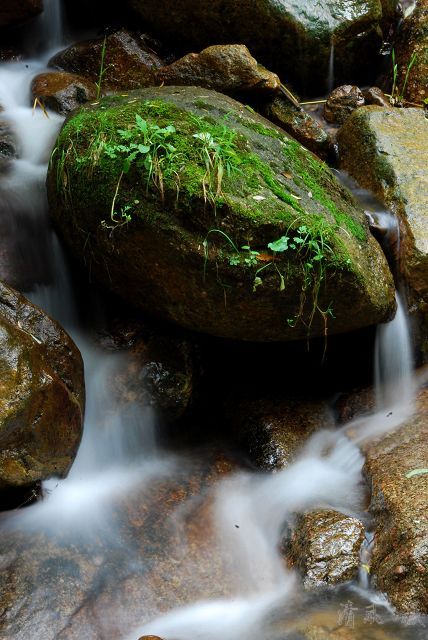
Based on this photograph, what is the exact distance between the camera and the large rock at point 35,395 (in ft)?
10.8

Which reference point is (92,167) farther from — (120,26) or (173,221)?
(120,26)

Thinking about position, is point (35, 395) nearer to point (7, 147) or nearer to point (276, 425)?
point (276, 425)

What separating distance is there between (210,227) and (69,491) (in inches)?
73.3

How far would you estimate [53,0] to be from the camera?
22.1 feet

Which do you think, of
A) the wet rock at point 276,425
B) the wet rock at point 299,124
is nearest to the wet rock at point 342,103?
the wet rock at point 299,124

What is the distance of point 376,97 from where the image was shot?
6438 mm

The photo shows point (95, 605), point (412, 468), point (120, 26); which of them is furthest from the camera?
point (120, 26)

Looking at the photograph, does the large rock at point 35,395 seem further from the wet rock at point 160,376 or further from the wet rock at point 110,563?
the wet rock at point 160,376

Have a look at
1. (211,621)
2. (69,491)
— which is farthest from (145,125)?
(211,621)

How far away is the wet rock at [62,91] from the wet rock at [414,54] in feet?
11.3

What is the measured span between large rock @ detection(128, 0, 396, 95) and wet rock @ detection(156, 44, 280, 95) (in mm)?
882

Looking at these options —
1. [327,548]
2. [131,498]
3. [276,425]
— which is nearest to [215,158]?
[276,425]

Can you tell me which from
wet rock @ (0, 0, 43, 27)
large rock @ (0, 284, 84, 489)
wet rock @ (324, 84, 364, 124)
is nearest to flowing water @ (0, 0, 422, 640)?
large rock @ (0, 284, 84, 489)

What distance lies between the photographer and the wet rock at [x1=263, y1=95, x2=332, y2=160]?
576 cm
